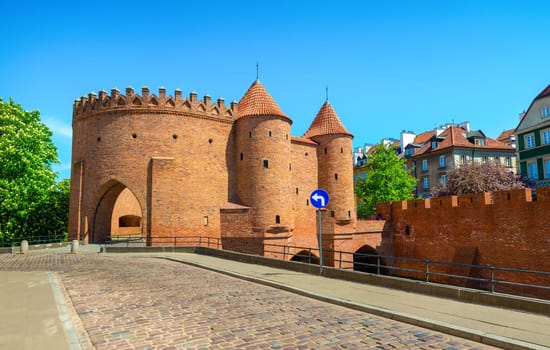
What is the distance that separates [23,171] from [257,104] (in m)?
17.4

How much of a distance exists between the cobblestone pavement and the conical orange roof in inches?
707

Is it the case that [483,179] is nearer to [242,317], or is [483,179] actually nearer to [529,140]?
[529,140]

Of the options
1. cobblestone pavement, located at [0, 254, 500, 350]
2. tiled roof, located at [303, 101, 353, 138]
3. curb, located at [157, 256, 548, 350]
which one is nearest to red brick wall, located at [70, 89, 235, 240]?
tiled roof, located at [303, 101, 353, 138]

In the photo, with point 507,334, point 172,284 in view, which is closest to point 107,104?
point 172,284

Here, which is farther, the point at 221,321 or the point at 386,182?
the point at 386,182

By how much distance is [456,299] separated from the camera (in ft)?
25.6

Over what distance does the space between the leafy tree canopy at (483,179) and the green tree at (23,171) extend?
31713 mm

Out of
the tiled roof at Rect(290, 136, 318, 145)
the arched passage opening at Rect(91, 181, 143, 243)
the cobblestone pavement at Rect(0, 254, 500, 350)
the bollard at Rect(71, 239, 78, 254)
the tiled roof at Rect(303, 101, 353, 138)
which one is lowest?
the cobblestone pavement at Rect(0, 254, 500, 350)

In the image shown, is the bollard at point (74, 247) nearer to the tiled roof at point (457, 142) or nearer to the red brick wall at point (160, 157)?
the red brick wall at point (160, 157)

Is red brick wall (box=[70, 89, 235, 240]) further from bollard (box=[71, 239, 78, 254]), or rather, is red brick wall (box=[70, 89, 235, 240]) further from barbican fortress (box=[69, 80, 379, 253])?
bollard (box=[71, 239, 78, 254])

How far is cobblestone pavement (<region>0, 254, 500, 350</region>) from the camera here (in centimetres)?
543

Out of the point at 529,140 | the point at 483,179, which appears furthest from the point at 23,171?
the point at 529,140

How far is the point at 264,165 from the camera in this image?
26.1 metres

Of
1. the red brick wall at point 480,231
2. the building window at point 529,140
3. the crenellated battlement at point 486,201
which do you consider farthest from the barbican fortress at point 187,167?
the building window at point 529,140
